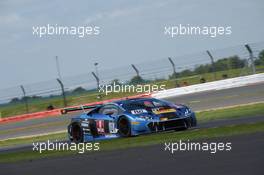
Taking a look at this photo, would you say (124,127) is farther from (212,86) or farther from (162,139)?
(212,86)

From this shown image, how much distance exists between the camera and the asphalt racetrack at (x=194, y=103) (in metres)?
24.5

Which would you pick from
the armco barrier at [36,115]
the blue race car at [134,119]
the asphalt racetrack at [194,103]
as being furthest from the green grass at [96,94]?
the blue race car at [134,119]

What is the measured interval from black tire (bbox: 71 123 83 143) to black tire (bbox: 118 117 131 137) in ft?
5.32

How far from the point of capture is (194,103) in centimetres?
2636

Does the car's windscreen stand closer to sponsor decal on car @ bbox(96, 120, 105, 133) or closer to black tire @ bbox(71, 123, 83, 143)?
sponsor decal on car @ bbox(96, 120, 105, 133)

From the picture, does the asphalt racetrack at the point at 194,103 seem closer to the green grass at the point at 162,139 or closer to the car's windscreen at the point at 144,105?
the car's windscreen at the point at 144,105

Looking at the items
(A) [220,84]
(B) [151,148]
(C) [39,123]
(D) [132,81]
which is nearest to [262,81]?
(A) [220,84]

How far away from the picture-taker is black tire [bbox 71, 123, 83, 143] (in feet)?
60.6

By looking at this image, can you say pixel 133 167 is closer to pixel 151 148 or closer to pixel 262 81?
pixel 151 148

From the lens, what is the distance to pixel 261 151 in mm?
9586

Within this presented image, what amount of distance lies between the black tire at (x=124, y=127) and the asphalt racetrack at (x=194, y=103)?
7.04 m

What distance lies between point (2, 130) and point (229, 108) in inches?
435
